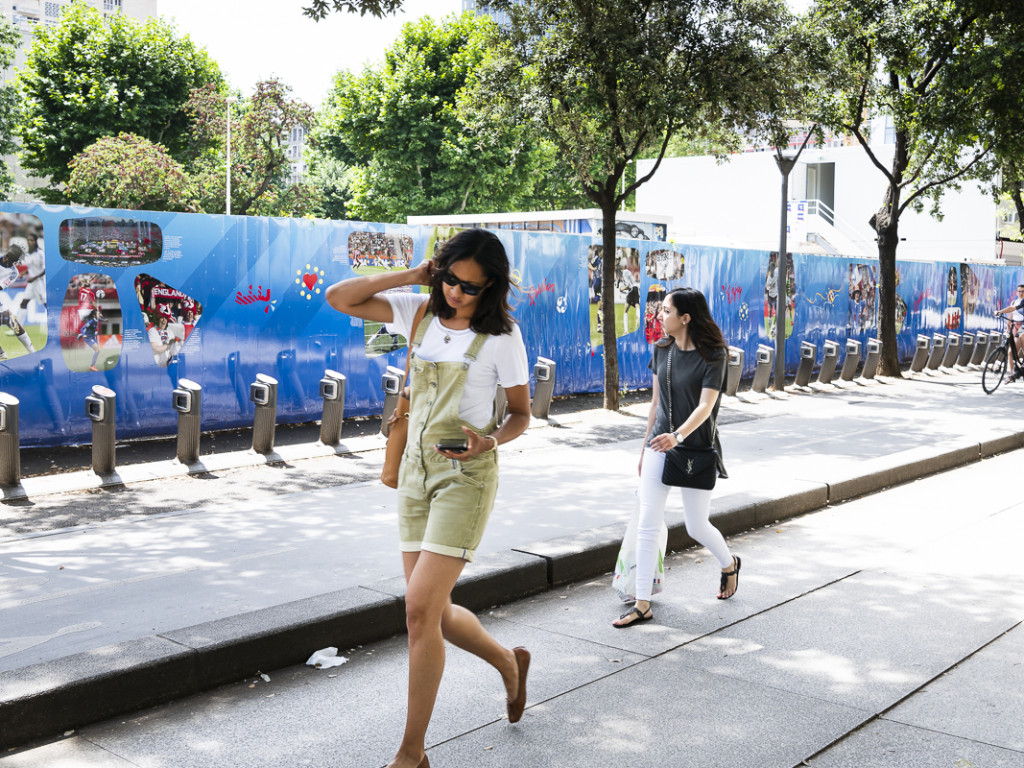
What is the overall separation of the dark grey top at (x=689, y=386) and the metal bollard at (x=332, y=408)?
18.5ft

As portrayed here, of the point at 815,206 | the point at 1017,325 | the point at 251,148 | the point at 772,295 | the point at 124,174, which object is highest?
the point at 251,148

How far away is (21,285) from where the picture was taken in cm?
927

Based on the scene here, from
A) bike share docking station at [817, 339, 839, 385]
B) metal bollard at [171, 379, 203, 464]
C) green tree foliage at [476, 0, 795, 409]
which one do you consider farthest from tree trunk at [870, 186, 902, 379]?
metal bollard at [171, 379, 203, 464]

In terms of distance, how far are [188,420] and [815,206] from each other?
1596 inches

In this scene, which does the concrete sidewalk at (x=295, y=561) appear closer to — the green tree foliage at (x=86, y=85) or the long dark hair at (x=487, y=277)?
the long dark hair at (x=487, y=277)

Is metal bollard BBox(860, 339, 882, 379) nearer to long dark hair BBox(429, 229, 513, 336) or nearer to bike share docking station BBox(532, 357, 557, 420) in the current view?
bike share docking station BBox(532, 357, 557, 420)

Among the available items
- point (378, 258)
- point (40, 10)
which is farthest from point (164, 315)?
point (40, 10)

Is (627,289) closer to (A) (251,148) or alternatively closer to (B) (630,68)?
(B) (630,68)

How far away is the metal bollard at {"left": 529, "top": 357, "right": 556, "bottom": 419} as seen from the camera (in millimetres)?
12406

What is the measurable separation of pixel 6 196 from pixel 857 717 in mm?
46916

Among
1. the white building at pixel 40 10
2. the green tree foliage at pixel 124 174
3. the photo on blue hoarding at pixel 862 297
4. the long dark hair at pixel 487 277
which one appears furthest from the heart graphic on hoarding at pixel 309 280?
the white building at pixel 40 10

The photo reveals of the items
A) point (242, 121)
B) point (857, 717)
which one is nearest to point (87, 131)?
point (242, 121)

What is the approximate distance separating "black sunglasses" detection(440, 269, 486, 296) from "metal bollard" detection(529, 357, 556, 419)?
901 centimetres

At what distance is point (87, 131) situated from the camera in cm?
3900
